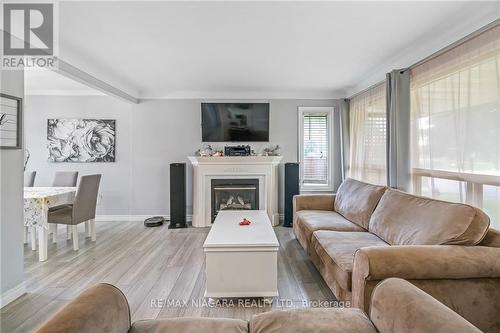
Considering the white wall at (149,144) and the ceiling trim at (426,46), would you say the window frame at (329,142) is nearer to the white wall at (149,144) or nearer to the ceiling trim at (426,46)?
the white wall at (149,144)

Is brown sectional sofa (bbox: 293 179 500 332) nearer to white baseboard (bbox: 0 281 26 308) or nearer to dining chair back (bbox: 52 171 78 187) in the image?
white baseboard (bbox: 0 281 26 308)

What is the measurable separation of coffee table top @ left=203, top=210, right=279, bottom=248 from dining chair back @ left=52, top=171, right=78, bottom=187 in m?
2.80

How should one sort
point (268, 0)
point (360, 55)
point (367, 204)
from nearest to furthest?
point (268, 0)
point (367, 204)
point (360, 55)

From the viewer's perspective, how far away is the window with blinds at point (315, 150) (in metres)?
5.19

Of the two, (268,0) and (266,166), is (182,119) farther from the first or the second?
(268,0)

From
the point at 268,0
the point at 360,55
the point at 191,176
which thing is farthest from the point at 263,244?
the point at 191,176

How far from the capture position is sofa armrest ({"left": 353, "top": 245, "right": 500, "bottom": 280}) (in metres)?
1.62

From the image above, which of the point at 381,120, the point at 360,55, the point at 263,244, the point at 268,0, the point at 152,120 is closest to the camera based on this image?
the point at 268,0

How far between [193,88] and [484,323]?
15.0 feet

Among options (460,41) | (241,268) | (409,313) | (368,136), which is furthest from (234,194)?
(409,313)

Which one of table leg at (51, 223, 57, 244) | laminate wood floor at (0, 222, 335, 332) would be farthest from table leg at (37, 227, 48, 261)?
Result: table leg at (51, 223, 57, 244)

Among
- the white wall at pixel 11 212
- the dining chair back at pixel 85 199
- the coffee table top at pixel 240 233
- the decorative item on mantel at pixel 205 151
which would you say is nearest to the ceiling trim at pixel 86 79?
the white wall at pixel 11 212

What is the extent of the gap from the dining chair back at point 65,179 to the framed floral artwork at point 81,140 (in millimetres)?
613

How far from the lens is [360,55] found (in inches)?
126
